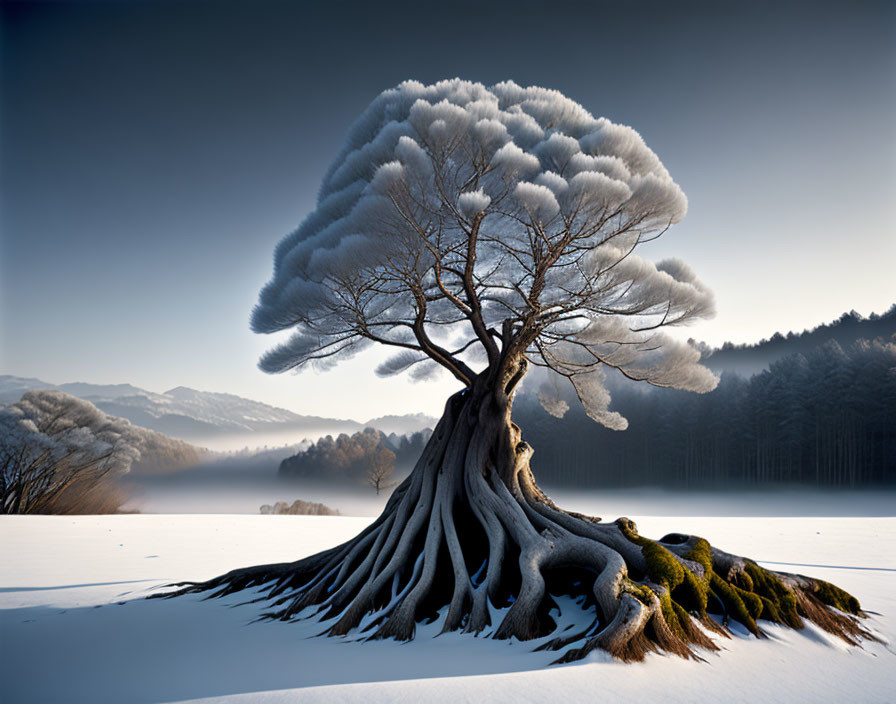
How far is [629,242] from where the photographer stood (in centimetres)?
656

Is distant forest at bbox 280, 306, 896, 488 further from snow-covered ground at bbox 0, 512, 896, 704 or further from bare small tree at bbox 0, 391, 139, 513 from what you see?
snow-covered ground at bbox 0, 512, 896, 704

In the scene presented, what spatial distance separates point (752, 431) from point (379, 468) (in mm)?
26321

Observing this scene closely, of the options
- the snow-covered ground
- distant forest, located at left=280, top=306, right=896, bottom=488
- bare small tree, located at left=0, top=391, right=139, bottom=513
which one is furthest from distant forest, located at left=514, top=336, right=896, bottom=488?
bare small tree, located at left=0, top=391, right=139, bottom=513

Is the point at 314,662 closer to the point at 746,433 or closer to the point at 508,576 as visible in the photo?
the point at 508,576

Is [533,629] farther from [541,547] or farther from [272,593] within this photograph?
[272,593]

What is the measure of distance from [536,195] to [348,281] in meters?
2.22

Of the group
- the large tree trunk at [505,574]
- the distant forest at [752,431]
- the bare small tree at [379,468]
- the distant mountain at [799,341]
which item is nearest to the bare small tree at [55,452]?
the bare small tree at [379,468]

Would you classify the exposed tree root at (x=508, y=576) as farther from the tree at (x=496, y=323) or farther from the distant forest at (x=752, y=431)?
the distant forest at (x=752, y=431)

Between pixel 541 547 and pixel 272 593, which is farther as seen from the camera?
pixel 272 593

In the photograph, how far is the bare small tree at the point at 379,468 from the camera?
116 feet

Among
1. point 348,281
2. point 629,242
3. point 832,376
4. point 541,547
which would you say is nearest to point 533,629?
point 541,547

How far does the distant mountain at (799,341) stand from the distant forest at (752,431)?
761 centimetres

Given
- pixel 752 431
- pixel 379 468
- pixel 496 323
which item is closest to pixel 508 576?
pixel 496 323

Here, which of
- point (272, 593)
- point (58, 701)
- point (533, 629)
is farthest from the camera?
point (272, 593)
